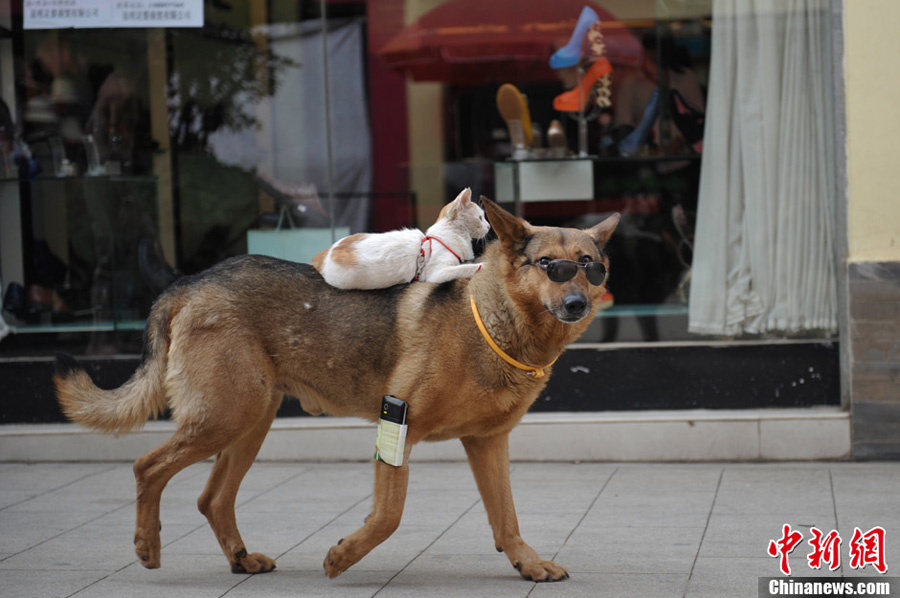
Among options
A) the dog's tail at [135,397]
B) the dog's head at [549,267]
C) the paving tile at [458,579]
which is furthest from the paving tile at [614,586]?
the dog's tail at [135,397]

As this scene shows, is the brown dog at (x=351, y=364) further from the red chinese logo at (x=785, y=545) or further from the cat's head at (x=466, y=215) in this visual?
the red chinese logo at (x=785, y=545)

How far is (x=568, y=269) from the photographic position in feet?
15.5

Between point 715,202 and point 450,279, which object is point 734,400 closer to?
point 715,202

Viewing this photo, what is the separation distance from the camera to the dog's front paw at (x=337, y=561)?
4.97 m

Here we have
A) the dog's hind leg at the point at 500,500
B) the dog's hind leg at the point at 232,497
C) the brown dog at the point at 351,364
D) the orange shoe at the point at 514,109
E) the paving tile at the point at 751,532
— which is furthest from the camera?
the orange shoe at the point at 514,109

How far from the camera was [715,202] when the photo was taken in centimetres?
815

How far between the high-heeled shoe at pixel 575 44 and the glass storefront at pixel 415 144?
0.01 m

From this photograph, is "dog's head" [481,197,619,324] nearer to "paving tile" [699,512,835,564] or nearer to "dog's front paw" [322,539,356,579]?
"dog's front paw" [322,539,356,579]

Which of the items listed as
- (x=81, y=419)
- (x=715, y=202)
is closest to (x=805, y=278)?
(x=715, y=202)

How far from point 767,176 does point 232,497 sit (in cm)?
466

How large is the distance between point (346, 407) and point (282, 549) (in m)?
1.09

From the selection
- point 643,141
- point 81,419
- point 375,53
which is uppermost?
point 375,53

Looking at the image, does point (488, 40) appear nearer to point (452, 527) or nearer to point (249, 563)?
point (452, 527)

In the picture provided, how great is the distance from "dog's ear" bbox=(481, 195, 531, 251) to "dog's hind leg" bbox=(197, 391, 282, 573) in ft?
4.67
